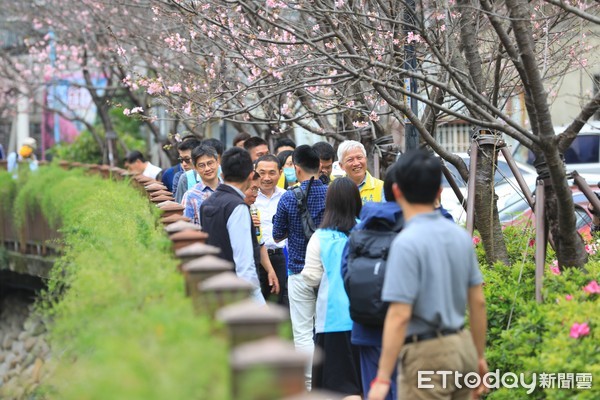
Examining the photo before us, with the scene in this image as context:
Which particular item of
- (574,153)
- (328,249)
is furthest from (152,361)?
(574,153)

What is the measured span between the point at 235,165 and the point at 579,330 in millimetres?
2947

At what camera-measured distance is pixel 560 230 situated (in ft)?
23.1

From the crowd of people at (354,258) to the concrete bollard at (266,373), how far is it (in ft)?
4.51

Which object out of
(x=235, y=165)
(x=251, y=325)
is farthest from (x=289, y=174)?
(x=251, y=325)

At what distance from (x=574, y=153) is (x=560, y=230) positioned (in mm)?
16428

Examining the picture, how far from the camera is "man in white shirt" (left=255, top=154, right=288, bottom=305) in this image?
968 centimetres

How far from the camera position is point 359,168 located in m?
8.96

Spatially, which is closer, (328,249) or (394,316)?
(394,316)

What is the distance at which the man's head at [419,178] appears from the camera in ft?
15.8

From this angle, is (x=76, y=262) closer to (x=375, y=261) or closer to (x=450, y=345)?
(x=375, y=261)

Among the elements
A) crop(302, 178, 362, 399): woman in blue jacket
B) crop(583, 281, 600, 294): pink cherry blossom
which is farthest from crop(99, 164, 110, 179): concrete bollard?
crop(583, 281, 600, 294): pink cherry blossom

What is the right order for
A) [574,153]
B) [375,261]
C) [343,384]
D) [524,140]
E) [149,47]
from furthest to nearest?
[574,153] < [149,47] < [343,384] < [524,140] < [375,261]

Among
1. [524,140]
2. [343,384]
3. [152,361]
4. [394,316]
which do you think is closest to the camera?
[152,361]

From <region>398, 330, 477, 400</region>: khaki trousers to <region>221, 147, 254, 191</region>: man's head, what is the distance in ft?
9.91
